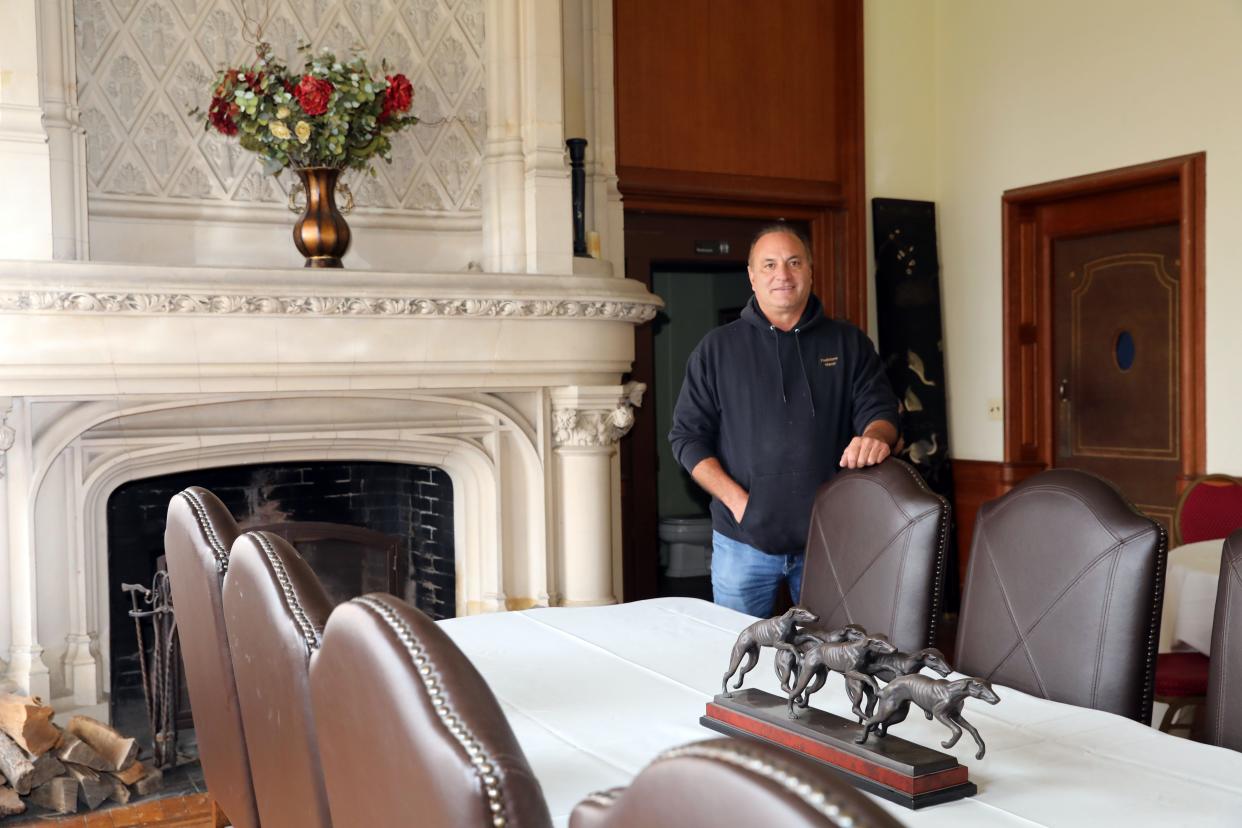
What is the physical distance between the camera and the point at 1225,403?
4273mm

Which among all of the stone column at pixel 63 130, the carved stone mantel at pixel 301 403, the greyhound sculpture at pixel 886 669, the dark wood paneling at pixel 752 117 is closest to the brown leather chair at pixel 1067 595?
the greyhound sculpture at pixel 886 669

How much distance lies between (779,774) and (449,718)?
0.27 meters

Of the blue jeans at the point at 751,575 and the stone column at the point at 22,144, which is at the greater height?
the stone column at the point at 22,144

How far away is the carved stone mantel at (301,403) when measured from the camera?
11.0 ft

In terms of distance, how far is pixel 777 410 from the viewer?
9.68ft

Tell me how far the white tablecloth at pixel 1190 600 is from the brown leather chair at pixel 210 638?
227 centimetres

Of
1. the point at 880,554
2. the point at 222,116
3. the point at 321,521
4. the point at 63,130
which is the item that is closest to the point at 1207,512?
the point at 880,554

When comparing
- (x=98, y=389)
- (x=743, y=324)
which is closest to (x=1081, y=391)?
(x=743, y=324)

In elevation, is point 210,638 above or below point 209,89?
below

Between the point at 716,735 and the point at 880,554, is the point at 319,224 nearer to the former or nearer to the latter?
the point at 880,554

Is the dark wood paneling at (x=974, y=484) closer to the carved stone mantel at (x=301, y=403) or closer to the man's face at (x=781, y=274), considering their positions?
the carved stone mantel at (x=301, y=403)

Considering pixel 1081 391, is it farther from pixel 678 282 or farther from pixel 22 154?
pixel 22 154

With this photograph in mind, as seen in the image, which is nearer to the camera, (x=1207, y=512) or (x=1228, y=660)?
(x=1228, y=660)

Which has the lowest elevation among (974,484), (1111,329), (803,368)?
(974,484)
